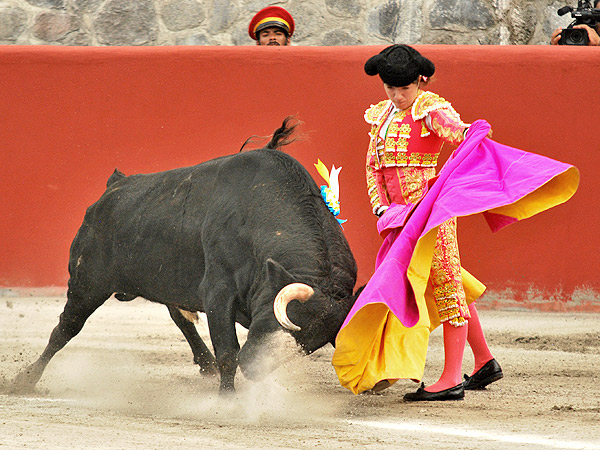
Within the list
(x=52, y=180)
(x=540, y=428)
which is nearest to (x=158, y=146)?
(x=52, y=180)

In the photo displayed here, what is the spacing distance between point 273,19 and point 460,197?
3.46 meters

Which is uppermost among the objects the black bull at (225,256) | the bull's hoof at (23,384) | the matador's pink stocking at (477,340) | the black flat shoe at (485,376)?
the black bull at (225,256)

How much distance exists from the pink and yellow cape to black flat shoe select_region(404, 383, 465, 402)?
210 millimetres

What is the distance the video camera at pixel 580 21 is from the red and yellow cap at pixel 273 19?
1.90m

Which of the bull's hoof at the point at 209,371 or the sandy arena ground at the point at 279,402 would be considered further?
the bull's hoof at the point at 209,371

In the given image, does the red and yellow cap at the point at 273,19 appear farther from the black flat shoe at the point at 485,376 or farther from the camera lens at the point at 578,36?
the black flat shoe at the point at 485,376

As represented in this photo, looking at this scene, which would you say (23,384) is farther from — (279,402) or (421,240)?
(421,240)

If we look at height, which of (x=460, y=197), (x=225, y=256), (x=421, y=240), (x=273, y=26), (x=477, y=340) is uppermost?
(x=273, y=26)

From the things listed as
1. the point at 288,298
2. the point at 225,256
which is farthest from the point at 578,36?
the point at 288,298

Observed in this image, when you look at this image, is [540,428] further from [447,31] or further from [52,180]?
[447,31]

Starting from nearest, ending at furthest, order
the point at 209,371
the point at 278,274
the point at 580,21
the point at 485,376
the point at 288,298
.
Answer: the point at 288,298
the point at 278,274
the point at 485,376
the point at 209,371
the point at 580,21

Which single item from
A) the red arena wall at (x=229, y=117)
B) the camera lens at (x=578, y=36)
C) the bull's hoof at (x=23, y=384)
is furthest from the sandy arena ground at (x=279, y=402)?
the camera lens at (x=578, y=36)

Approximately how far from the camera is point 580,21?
22.1ft

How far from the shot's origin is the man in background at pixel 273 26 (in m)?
6.75
